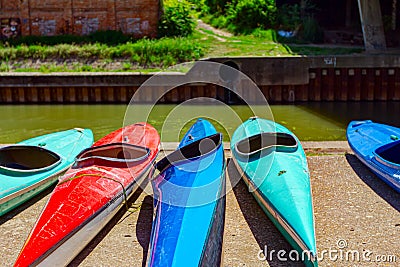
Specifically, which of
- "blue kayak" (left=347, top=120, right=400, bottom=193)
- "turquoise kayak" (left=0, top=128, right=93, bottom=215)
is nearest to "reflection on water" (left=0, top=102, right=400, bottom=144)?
"blue kayak" (left=347, top=120, right=400, bottom=193)

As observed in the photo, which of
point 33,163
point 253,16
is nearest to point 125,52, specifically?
point 253,16

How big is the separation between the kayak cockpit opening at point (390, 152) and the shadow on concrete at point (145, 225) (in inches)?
136

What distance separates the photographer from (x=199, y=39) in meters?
22.4

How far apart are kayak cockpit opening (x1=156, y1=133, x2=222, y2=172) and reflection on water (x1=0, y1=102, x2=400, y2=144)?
515 cm

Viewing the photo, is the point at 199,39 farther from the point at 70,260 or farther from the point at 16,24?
the point at 70,260

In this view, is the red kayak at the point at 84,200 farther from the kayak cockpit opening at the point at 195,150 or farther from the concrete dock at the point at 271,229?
the kayak cockpit opening at the point at 195,150

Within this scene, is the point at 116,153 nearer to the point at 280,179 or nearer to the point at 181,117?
the point at 280,179

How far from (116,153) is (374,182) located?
12.5 feet

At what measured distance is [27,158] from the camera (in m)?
7.44

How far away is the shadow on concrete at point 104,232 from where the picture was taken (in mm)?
5325

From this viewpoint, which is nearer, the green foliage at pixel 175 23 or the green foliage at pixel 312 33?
the green foliage at pixel 312 33

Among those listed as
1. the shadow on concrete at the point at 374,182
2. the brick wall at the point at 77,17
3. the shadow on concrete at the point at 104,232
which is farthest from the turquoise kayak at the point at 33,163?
the brick wall at the point at 77,17

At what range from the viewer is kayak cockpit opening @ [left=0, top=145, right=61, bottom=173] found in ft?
24.0

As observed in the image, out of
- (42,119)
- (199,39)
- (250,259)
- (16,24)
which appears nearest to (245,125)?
(250,259)
